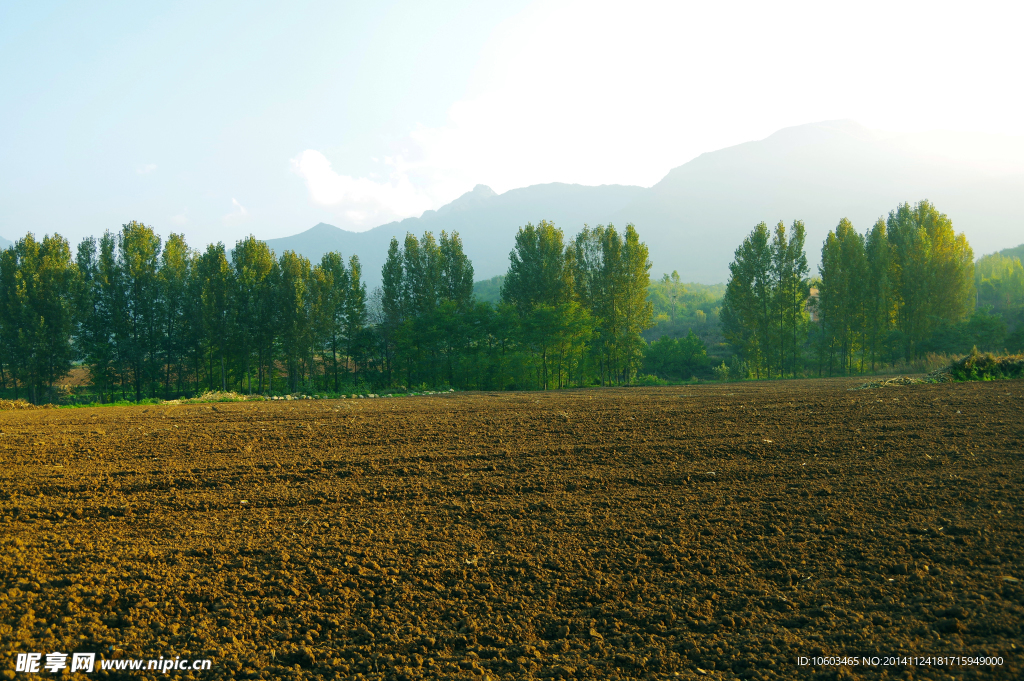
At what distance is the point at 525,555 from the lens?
502 centimetres

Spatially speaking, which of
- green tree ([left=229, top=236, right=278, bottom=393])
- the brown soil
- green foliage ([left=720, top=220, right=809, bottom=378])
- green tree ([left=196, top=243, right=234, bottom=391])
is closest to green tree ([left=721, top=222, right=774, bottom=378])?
green foliage ([left=720, top=220, right=809, bottom=378])

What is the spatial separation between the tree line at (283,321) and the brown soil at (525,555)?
32.4 m

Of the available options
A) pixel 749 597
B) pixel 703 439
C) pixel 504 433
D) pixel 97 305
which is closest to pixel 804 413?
pixel 703 439

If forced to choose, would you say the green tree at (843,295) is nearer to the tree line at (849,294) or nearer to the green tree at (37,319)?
the tree line at (849,294)

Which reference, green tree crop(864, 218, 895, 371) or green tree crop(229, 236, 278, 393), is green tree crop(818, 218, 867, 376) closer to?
green tree crop(864, 218, 895, 371)

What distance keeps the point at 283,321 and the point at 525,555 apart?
139ft

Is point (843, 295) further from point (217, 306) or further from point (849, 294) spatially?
point (217, 306)

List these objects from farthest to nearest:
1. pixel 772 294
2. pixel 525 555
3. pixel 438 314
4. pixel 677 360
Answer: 1. pixel 677 360
2. pixel 772 294
3. pixel 438 314
4. pixel 525 555

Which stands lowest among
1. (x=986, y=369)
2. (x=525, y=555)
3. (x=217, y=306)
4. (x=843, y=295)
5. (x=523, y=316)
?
(x=525, y=555)

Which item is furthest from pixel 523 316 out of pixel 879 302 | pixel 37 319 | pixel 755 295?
pixel 37 319

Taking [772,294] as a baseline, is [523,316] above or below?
below

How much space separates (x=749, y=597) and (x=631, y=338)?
139 ft

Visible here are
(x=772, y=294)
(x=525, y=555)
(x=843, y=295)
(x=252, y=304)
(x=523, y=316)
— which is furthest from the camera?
(x=523, y=316)

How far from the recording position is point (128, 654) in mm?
3594
